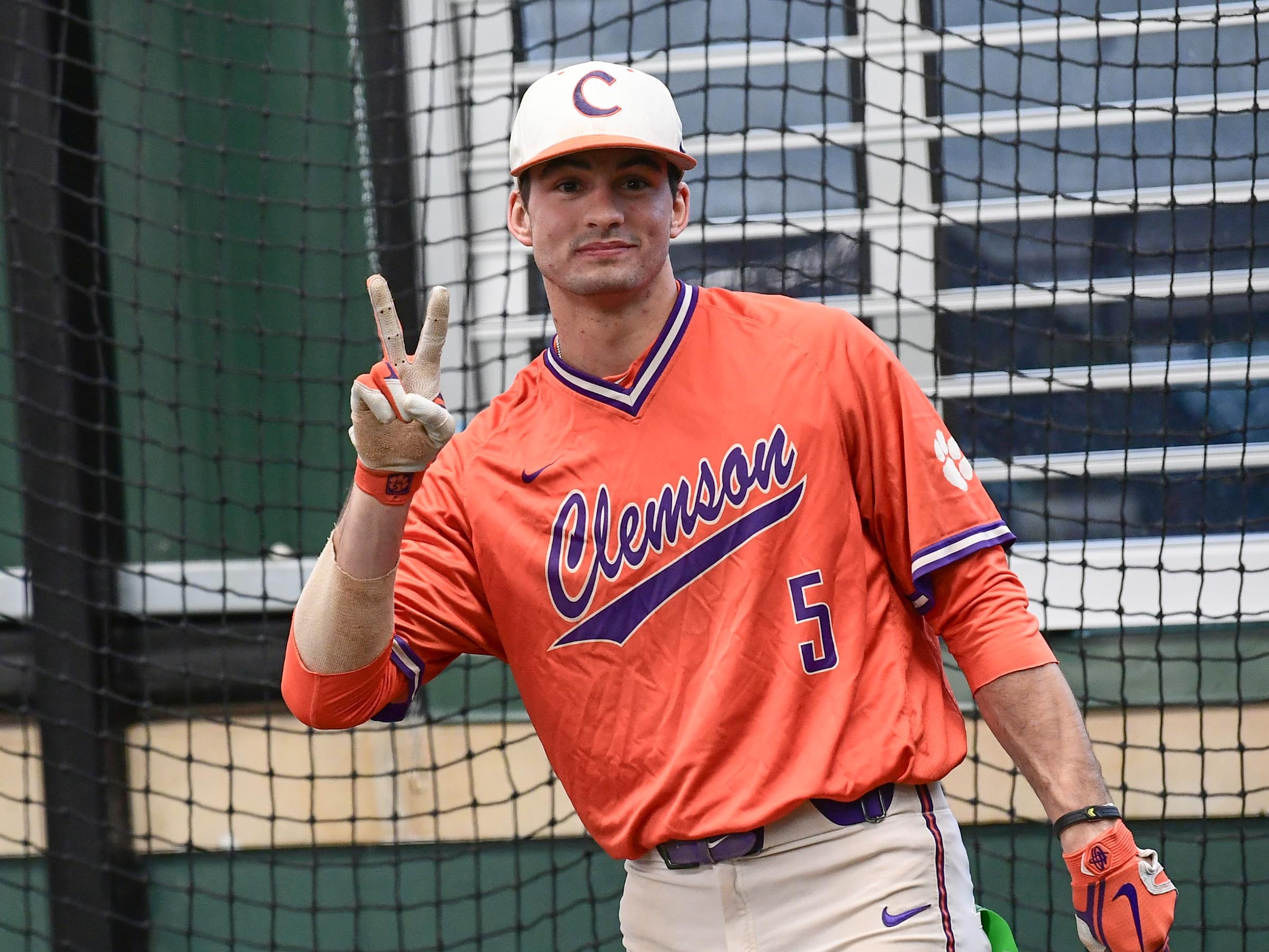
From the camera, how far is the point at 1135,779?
326cm

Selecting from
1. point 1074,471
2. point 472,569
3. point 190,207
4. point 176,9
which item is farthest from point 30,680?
point 1074,471

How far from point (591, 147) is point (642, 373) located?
1.07 ft

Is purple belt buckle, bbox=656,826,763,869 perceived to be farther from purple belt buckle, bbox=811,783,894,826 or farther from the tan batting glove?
the tan batting glove

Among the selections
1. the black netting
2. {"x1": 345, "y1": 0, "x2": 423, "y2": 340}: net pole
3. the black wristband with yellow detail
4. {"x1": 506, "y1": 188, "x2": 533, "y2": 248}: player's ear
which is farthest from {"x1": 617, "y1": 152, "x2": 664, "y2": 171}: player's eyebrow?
{"x1": 345, "y1": 0, "x2": 423, "y2": 340}: net pole

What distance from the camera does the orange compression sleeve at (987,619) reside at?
179 centimetres

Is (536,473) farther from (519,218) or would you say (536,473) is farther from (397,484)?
(519,218)

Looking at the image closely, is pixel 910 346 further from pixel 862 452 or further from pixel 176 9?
Result: pixel 176 9

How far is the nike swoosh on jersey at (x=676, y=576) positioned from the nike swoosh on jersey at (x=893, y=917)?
0.50 m

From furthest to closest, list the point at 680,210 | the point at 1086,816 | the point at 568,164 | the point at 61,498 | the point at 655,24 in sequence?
the point at 655,24 → the point at 61,498 → the point at 680,210 → the point at 568,164 → the point at 1086,816

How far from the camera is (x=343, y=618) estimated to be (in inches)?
73.2

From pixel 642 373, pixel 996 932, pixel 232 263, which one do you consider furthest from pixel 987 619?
pixel 232 263

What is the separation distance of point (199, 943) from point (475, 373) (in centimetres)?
166

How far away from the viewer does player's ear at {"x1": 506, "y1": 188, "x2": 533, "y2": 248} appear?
2.05m

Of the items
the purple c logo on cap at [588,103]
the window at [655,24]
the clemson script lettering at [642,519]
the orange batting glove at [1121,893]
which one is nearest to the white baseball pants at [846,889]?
the orange batting glove at [1121,893]
